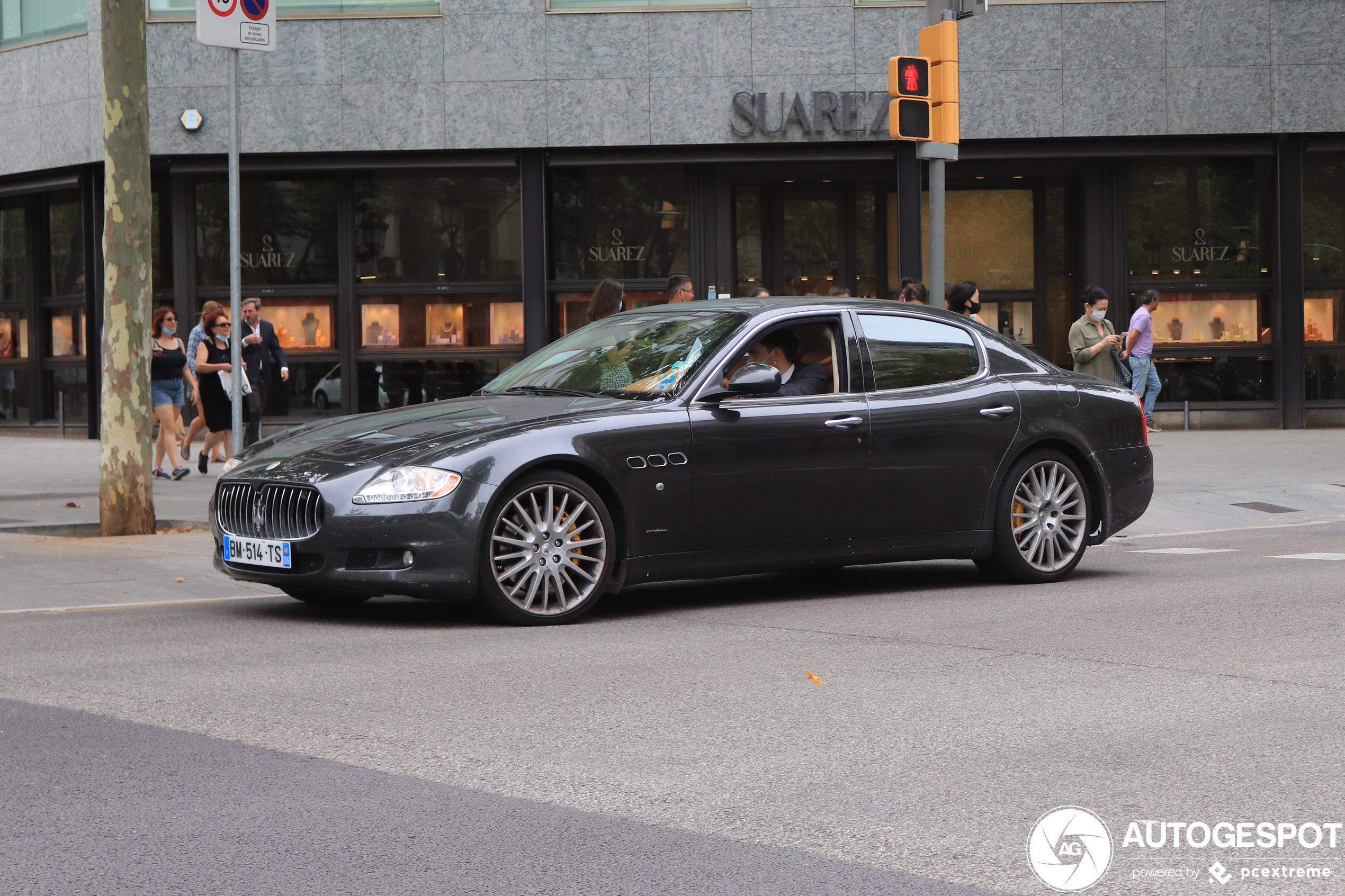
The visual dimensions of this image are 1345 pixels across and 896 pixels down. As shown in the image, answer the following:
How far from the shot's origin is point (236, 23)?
12.0 metres

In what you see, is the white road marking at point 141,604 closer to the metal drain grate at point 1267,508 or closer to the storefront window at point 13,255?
the metal drain grate at point 1267,508

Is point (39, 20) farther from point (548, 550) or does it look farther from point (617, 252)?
point (548, 550)

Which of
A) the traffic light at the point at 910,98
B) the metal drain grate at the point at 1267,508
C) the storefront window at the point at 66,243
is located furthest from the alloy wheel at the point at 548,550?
the storefront window at the point at 66,243

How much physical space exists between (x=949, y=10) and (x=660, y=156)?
8968mm

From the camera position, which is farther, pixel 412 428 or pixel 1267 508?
pixel 1267 508

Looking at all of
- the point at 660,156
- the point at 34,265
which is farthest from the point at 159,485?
the point at 34,265

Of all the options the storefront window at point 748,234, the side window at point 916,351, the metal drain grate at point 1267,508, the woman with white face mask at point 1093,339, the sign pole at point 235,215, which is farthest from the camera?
the storefront window at point 748,234

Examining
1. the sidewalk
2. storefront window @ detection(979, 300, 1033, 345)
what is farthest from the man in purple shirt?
the sidewalk

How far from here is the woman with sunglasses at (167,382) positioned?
53.9ft

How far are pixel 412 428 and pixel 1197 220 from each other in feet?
55.6

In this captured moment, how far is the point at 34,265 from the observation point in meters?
24.8

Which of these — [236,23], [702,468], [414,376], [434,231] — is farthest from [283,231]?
[702,468]

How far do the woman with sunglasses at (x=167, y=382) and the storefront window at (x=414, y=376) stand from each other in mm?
5080

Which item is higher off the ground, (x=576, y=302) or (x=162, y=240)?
(x=162, y=240)
